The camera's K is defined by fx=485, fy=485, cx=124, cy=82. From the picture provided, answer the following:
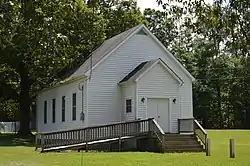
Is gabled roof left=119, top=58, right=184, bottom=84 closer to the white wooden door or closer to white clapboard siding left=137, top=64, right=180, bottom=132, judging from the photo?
white clapboard siding left=137, top=64, right=180, bottom=132

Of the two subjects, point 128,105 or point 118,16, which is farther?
point 118,16

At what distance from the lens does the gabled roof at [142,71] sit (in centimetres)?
3081

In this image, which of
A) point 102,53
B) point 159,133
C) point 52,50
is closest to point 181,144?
point 159,133

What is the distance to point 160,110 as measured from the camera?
31.8 metres

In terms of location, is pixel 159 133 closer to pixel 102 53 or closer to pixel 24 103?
pixel 102 53

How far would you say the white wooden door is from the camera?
31.5 m

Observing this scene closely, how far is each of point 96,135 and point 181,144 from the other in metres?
4.97

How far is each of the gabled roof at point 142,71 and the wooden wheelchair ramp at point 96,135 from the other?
3.33m

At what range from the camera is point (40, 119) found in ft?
141

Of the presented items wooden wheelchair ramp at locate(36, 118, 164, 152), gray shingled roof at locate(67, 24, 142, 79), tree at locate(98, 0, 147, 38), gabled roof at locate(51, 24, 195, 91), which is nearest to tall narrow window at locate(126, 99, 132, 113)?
wooden wheelchair ramp at locate(36, 118, 164, 152)

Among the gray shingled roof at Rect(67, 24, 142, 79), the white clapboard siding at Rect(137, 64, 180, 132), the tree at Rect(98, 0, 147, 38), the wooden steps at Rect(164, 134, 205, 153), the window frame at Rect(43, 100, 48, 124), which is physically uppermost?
the tree at Rect(98, 0, 147, 38)

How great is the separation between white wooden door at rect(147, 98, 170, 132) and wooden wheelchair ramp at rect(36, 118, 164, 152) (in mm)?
2545

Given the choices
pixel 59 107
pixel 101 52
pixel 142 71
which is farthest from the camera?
pixel 59 107

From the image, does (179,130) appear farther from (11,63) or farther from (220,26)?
(220,26)
